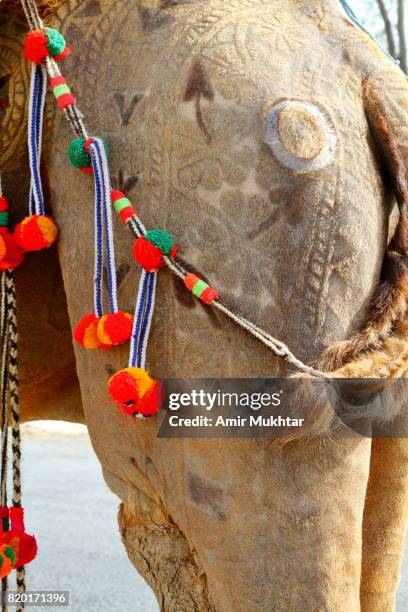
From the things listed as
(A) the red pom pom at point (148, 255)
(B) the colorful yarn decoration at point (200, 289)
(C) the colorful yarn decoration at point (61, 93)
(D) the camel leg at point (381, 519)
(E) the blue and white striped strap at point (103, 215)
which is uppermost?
(C) the colorful yarn decoration at point (61, 93)

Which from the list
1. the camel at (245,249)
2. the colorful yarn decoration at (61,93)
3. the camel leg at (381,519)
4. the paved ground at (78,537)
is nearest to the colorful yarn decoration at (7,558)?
the camel at (245,249)

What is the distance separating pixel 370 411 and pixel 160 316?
1.04 ft

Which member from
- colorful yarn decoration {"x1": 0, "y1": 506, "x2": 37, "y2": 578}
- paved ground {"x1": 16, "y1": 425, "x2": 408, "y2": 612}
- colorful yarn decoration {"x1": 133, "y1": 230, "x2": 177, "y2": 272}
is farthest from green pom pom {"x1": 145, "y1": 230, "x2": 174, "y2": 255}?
paved ground {"x1": 16, "y1": 425, "x2": 408, "y2": 612}

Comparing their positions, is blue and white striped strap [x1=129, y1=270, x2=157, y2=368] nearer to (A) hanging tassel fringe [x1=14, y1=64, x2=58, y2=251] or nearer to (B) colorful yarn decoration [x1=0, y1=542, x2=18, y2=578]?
(A) hanging tassel fringe [x1=14, y1=64, x2=58, y2=251]

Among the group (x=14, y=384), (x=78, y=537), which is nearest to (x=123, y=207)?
(x=14, y=384)

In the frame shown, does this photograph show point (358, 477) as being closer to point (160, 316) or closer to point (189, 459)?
point (189, 459)

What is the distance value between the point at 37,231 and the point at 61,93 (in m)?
0.21

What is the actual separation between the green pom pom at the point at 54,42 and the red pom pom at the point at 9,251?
29 cm

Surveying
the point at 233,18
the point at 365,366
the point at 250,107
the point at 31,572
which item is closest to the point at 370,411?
the point at 365,366

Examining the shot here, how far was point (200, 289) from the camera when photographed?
4.09ft

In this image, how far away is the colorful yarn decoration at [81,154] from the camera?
1336 mm

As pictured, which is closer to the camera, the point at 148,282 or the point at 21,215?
the point at 148,282

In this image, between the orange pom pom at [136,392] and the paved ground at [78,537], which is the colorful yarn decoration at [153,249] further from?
the paved ground at [78,537]

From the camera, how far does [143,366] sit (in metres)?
1.30
